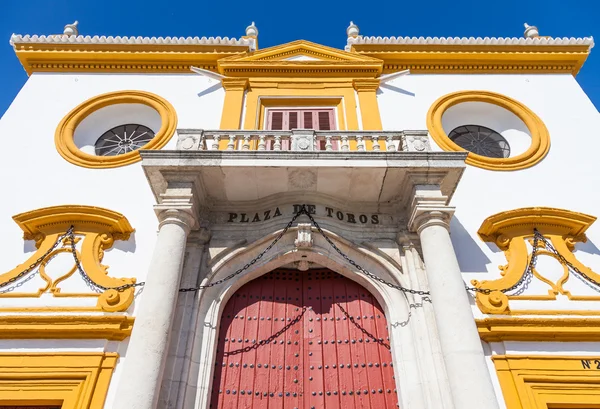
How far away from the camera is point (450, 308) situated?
21.5 feet

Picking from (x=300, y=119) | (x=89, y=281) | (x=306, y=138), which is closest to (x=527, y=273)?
(x=306, y=138)

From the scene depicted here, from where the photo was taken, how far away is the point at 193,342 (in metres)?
7.10

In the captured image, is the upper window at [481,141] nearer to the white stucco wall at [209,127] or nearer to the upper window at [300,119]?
the white stucco wall at [209,127]

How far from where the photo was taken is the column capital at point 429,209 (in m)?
7.50

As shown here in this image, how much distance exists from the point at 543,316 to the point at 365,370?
9.45 ft

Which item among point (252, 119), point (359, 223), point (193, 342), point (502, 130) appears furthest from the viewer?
point (502, 130)

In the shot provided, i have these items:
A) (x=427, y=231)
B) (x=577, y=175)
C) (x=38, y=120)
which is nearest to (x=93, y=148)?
(x=38, y=120)

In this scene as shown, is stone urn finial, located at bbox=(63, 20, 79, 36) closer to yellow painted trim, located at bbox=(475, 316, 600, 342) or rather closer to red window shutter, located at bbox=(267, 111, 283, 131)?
red window shutter, located at bbox=(267, 111, 283, 131)

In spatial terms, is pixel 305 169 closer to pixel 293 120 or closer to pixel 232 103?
pixel 293 120

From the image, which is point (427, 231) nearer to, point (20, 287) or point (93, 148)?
point (20, 287)

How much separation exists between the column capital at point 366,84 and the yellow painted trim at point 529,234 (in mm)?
4312

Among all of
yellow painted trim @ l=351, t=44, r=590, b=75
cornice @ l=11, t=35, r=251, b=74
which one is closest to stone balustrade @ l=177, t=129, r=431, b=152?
yellow painted trim @ l=351, t=44, r=590, b=75

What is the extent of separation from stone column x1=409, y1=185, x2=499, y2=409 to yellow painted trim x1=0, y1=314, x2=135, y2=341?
4487mm

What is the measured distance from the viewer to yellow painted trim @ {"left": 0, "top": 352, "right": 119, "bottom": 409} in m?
6.68
